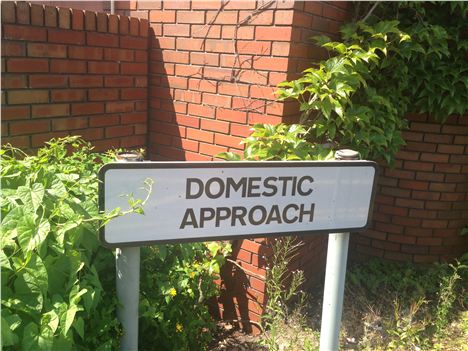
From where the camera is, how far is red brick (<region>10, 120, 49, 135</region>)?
246cm

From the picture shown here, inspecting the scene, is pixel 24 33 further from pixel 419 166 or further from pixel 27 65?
pixel 419 166

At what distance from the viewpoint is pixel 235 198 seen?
1.42m

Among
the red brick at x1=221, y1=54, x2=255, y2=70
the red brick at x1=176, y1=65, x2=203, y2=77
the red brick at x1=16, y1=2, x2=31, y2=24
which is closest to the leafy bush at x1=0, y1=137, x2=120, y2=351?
the red brick at x1=16, y1=2, x2=31, y2=24

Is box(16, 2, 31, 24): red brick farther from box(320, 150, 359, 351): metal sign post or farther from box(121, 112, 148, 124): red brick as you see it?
box(320, 150, 359, 351): metal sign post

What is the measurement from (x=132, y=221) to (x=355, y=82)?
170 cm

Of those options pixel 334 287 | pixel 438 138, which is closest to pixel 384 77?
pixel 438 138

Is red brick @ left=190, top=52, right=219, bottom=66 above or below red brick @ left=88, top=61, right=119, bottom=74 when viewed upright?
above

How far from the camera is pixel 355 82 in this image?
254cm

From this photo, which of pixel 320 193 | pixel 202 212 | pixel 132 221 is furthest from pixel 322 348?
pixel 132 221

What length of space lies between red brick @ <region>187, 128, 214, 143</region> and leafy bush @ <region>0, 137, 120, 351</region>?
1390 mm

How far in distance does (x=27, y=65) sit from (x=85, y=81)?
0.39 meters

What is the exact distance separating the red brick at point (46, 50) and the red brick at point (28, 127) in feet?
1.22

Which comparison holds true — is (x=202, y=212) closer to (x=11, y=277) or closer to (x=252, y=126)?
(x=11, y=277)

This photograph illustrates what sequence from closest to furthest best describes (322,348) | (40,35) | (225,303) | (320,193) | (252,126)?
(320,193) → (322,348) → (40,35) → (252,126) → (225,303)
